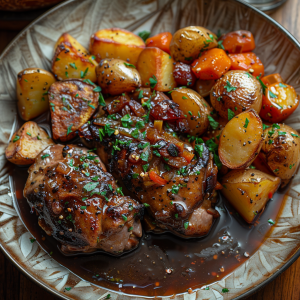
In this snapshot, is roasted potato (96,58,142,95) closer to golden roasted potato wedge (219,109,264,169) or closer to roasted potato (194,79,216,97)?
roasted potato (194,79,216,97)

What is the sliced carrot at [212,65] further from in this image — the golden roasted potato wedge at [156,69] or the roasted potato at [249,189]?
the roasted potato at [249,189]

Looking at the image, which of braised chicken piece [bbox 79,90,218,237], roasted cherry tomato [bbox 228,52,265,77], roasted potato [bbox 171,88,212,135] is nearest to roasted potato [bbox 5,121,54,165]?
braised chicken piece [bbox 79,90,218,237]

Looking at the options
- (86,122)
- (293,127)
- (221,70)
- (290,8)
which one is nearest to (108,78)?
(86,122)

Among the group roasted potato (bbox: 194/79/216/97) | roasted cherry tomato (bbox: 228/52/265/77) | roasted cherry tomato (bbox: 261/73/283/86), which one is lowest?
roasted potato (bbox: 194/79/216/97)

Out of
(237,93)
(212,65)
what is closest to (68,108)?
(212,65)

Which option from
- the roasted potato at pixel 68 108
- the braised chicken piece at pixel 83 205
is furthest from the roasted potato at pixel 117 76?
the braised chicken piece at pixel 83 205

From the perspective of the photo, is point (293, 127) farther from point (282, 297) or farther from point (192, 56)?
point (282, 297)
